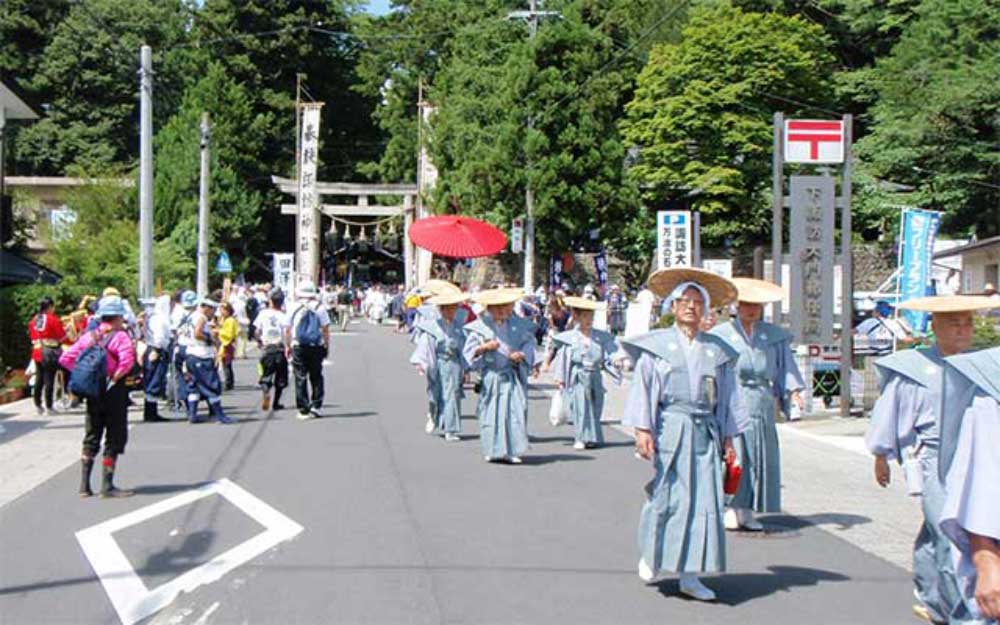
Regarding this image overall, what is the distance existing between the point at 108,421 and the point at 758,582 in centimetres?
580

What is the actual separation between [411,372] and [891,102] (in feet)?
81.4

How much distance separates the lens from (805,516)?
32.6 feet

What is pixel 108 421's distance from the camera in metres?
9.92

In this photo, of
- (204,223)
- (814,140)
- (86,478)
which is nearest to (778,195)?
(814,140)

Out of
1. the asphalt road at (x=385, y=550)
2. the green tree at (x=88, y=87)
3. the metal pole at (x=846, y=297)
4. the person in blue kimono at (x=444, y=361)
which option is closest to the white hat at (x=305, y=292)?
the person in blue kimono at (x=444, y=361)

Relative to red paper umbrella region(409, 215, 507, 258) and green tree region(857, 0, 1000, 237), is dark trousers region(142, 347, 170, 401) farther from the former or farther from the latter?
green tree region(857, 0, 1000, 237)

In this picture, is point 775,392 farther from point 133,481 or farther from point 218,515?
point 133,481

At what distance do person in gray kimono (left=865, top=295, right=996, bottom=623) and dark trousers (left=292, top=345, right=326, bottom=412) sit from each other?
11.3 meters

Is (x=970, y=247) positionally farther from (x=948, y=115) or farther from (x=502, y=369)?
(x=502, y=369)

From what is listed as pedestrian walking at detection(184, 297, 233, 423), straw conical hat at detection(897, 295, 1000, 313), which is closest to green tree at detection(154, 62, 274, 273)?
pedestrian walking at detection(184, 297, 233, 423)

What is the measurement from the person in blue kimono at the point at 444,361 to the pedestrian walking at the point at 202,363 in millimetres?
3078

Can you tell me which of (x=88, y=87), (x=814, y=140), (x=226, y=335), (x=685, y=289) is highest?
(x=88, y=87)

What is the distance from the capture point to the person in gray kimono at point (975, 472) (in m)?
3.58

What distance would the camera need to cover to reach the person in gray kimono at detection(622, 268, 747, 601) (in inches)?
263
